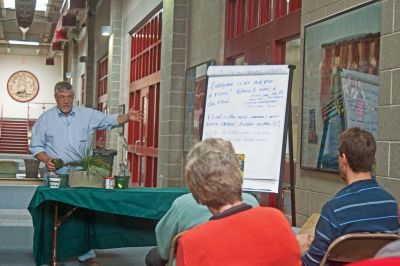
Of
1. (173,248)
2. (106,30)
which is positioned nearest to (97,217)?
(173,248)

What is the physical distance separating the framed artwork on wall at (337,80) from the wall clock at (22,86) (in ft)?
95.1

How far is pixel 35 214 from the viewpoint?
4.88 meters

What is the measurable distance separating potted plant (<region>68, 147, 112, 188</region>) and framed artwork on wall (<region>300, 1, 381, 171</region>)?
4.82 feet

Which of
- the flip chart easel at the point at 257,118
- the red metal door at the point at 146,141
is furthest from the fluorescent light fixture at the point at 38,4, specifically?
the flip chart easel at the point at 257,118

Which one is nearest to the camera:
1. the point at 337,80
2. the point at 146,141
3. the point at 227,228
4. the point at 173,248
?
the point at 227,228

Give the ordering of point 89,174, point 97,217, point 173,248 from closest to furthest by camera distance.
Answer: point 173,248 < point 89,174 < point 97,217

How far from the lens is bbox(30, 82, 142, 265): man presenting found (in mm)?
5227

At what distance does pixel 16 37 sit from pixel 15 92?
12.3 feet

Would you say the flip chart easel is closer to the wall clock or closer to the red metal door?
the red metal door

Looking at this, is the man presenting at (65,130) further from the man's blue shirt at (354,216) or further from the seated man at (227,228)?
the seated man at (227,228)

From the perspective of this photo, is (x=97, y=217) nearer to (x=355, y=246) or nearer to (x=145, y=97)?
(x=355, y=246)

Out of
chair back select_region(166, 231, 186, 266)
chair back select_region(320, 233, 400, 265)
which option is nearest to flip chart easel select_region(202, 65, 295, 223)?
chair back select_region(320, 233, 400, 265)

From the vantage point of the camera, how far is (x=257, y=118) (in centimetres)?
417

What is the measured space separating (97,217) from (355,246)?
3062 millimetres
